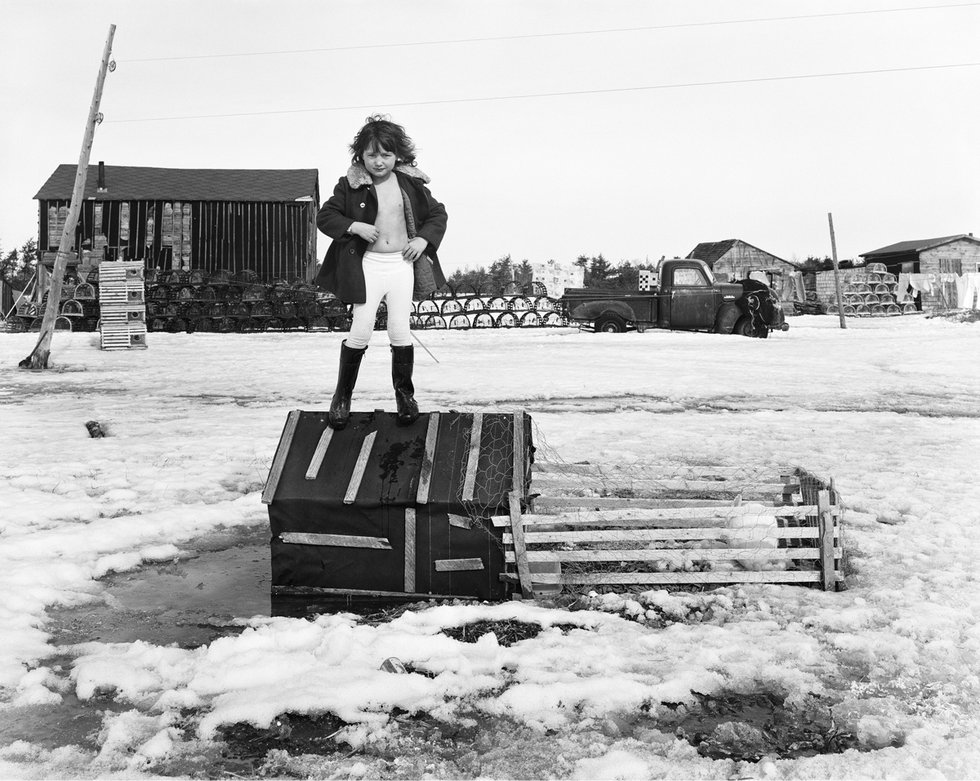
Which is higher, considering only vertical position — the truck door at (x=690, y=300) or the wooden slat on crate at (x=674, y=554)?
the truck door at (x=690, y=300)

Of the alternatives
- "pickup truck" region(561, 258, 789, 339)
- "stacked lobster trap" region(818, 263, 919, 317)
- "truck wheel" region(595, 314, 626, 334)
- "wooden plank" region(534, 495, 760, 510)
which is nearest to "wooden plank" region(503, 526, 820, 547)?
"wooden plank" region(534, 495, 760, 510)

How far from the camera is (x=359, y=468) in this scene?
4195 mm

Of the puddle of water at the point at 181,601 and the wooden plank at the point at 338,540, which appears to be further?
the wooden plank at the point at 338,540

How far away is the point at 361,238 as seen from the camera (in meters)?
4.60

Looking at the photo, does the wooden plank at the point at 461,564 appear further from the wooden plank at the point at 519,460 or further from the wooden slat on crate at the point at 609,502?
the wooden slat on crate at the point at 609,502

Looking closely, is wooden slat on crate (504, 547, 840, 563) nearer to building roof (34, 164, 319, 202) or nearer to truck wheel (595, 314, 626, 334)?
truck wheel (595, 314, 626, 334)

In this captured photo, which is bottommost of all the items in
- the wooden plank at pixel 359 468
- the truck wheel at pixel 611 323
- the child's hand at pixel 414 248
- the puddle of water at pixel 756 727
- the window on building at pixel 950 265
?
the puddle of water at pixel 756 727

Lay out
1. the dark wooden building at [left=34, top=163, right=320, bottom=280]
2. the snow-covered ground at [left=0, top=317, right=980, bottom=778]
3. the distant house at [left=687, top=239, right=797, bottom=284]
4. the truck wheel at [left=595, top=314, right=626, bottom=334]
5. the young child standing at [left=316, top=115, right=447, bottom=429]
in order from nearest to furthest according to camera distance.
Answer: the snow-covered ground at [left=0, top=317, right=980, bottom=778] → the young child standing at [left=316, top=115, right=447, bottom=429] → the truck wheel at [left=595, top=314, right=626, bottom=334] → the dark wooden building at [left=34, top=163, right=320, bottom=280] → the distant house at [left=687, top=239, right=797, bottom=284]

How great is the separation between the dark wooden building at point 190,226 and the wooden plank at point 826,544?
32.3 metres

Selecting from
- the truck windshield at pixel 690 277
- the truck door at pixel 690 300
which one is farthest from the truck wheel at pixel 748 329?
the truck windshield at pixel 690 277

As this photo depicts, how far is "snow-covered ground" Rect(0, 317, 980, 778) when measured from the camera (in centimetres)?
265

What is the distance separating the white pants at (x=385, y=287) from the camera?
4602 millimetres

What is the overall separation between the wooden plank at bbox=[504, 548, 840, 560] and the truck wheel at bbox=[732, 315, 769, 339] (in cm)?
1927

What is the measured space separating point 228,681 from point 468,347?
17129 mm
